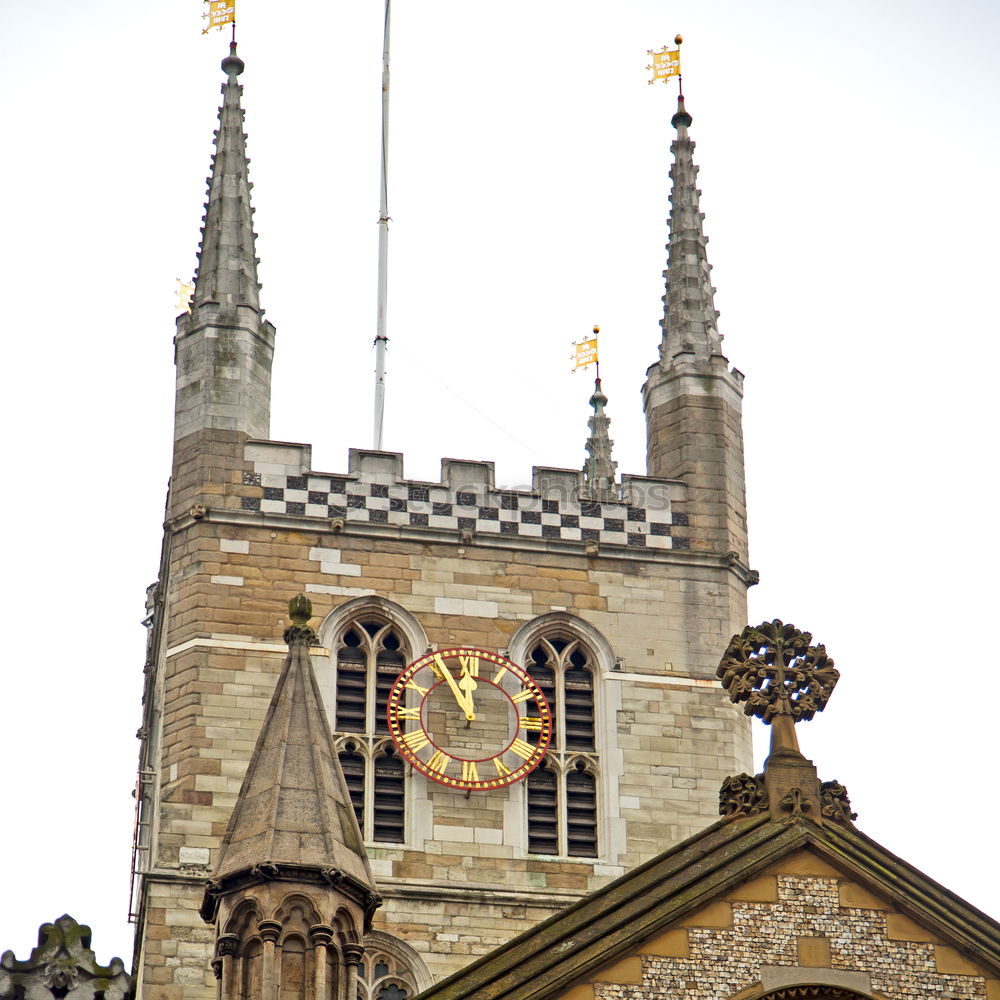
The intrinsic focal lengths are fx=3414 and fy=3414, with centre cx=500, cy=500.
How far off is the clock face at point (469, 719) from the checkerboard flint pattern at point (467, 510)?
1.98m

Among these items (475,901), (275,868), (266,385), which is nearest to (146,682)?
(266,385)

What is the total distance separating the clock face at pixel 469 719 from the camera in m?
→ 39.2

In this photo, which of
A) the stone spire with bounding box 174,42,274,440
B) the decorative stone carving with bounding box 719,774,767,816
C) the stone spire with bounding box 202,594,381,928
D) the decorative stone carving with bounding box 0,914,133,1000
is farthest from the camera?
the stone spire with bounding box 174,42,274,440

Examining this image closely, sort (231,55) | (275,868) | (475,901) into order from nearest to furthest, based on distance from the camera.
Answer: (275,868) → (475,901) → (231,55)

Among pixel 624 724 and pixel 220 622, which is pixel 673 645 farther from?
pixel 220 622

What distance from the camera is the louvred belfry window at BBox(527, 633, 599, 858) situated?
39.1 metres

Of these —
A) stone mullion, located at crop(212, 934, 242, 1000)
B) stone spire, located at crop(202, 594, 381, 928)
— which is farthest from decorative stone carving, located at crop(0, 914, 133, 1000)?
stone mullion, located at crop(212, 934, 242, 1000)

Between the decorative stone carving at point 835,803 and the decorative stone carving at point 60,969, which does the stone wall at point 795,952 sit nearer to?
the decorative stone carving at point 835,803

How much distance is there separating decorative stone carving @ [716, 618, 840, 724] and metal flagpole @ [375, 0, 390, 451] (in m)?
20.6

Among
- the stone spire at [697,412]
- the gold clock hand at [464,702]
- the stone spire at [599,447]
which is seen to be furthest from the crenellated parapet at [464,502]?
the stone spire at [599,447]

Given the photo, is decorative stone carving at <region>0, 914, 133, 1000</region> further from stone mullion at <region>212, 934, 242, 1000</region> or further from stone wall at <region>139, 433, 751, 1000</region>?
stone mullion at <region>212, 934, 242, 1000</region>

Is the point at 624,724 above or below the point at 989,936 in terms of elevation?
above

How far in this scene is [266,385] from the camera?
1641 inches

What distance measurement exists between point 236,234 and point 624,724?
26.2ft
